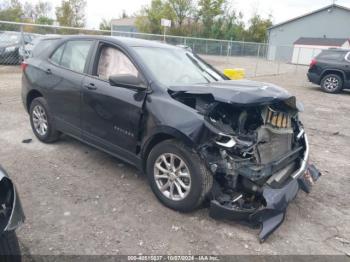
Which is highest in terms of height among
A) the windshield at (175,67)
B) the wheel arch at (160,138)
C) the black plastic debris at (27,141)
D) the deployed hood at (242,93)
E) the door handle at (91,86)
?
the windshield at (175,67)

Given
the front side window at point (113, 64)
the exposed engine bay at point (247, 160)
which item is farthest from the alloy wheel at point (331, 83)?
the front side window at point (113, 64)

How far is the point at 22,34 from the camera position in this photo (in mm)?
11914

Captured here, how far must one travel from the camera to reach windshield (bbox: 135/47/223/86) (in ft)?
11.9

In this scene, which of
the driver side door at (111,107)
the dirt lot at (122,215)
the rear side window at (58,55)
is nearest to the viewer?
the dirt lot at (122,215)

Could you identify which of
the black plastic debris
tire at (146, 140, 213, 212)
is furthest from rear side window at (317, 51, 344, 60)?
the black plastic debris

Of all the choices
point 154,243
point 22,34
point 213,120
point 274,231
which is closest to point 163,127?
point 213,120

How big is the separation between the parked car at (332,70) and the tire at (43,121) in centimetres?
1096

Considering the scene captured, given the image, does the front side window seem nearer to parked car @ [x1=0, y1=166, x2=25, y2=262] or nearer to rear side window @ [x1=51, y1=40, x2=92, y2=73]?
rear side window @ [x1=51, y1=40, x2=92, y2=73]

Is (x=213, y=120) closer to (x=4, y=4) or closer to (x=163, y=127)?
(x=163, y=127)

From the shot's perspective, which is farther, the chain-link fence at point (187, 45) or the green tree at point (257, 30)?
the green tree at point (257, 30)

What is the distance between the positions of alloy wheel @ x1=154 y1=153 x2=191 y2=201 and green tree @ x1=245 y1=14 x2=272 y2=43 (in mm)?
47280

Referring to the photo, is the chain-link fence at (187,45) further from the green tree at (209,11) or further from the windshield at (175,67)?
the green tree at (209,11)

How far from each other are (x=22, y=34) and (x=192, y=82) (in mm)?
10622

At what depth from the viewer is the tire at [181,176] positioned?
3.03m
